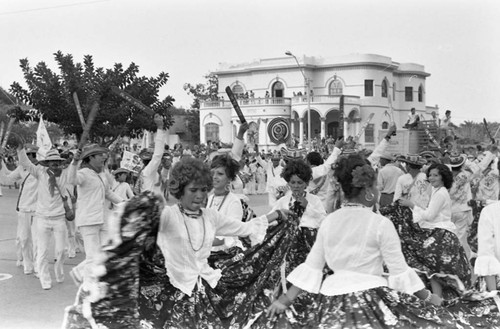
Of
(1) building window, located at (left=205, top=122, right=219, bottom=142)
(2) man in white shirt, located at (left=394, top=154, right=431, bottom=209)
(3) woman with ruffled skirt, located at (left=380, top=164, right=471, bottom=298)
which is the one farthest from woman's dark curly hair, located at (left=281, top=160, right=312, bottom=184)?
(1) building window, located at (left=205, top=122, right=219, bottom=142)

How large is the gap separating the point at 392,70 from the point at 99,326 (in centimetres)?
5783

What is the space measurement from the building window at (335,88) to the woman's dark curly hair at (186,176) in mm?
52444

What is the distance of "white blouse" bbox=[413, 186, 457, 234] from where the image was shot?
6730mm

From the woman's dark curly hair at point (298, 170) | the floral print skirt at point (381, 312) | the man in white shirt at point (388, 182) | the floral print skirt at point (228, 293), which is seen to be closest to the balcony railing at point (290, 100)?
the man in white shirt at point (388, 182)

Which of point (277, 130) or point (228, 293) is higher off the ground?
point (277, 130)

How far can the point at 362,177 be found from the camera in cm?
388

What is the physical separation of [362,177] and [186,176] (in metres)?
1.24

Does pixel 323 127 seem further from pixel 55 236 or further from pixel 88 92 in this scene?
pixel 55 236

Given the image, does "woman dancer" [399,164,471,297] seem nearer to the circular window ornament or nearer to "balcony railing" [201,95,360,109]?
the circular window ornament

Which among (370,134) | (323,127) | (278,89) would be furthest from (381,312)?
(278,89)

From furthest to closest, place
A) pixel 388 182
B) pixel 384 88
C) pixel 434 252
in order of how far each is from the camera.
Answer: pixel 384 88 < pixel 388 182 < pixel 434 252

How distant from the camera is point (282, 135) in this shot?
47.1ft

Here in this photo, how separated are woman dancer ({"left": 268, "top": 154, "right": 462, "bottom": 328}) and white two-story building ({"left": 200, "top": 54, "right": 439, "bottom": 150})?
45.9m

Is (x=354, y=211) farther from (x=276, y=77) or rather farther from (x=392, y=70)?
(x=392, y=70)
